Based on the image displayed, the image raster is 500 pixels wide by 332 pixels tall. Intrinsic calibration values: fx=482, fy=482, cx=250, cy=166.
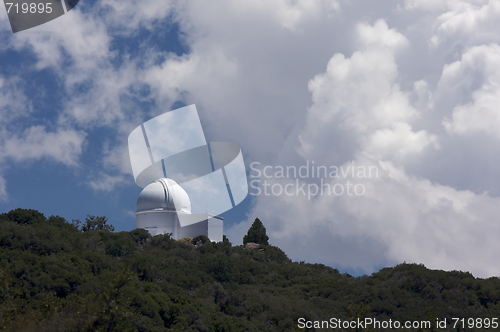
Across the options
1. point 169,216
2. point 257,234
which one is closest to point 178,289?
point 169,216

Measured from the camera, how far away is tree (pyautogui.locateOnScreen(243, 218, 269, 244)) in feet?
177

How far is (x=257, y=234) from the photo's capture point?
54062 millimetres

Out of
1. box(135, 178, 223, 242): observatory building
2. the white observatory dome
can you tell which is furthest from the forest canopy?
the white observatory dome

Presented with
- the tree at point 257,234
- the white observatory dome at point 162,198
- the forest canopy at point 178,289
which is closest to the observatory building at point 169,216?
the white observatory dome at point 162,198

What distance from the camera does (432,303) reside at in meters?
30.4

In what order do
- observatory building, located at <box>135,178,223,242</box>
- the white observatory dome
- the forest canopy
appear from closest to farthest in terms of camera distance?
the forest canopy → observatory building, located at <box>135,178,223,242</box> → the white observatory dome

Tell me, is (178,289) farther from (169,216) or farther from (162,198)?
(162,198)

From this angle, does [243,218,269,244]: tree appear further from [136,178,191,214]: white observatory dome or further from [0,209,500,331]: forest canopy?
[0,209,500,331]: forest canopy

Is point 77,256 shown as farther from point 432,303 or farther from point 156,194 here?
point 432,303

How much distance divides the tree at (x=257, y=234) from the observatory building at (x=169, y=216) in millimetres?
5329

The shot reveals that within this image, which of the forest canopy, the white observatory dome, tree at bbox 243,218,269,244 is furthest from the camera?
tree at bbox 243,218,269,244

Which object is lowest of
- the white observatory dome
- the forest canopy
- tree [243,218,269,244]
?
the forest canopy

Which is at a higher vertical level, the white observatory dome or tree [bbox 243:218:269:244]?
the white observatory dome

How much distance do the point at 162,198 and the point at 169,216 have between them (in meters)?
1.93
